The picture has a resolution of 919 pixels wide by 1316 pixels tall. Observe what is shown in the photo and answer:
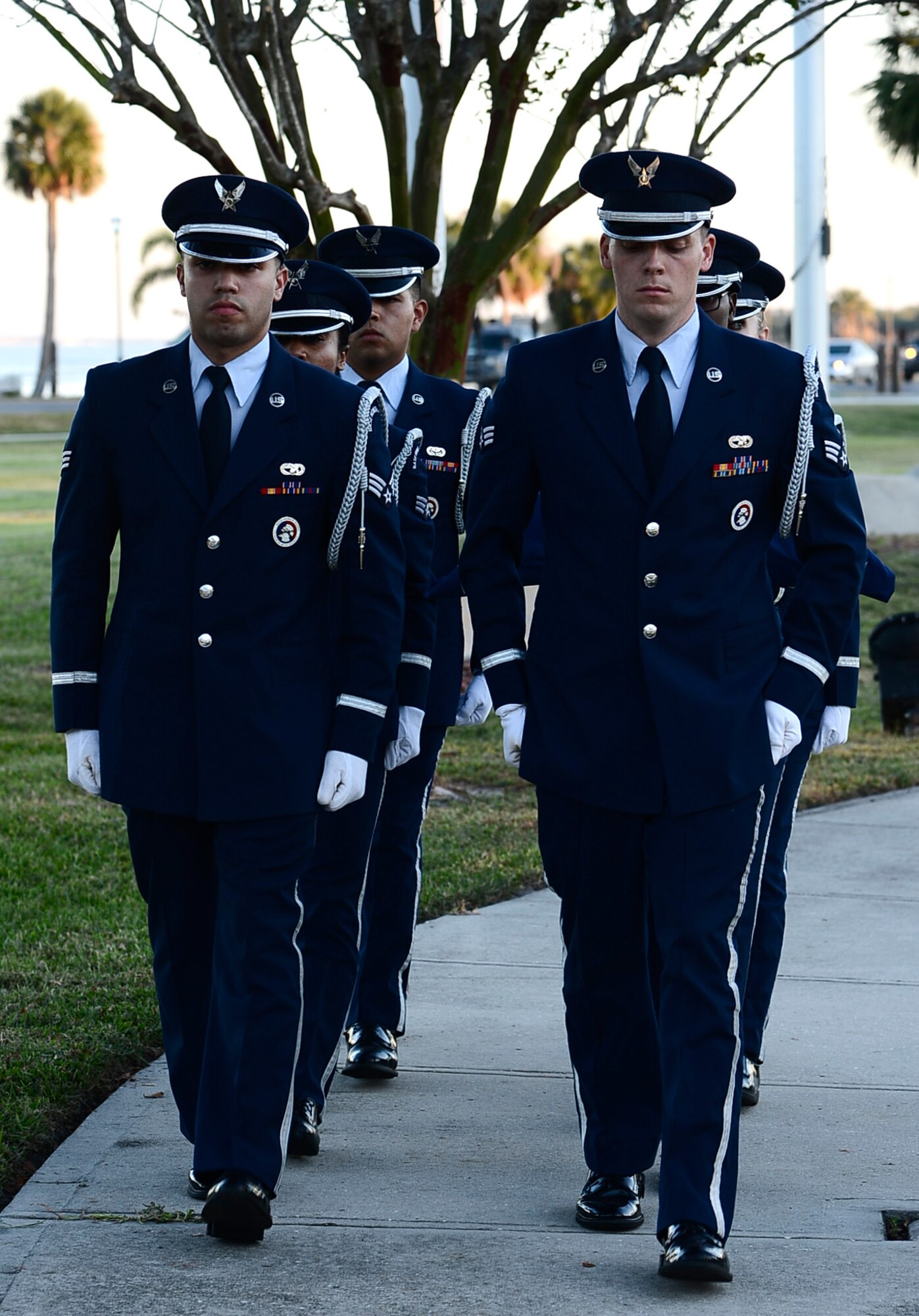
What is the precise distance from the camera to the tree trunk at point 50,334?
60.6m

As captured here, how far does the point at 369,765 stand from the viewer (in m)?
4.32

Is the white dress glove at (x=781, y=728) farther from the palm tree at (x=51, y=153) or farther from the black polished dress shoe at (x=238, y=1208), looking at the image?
the palm tree at (x=51, y=153)

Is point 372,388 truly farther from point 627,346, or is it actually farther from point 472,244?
point 472,244

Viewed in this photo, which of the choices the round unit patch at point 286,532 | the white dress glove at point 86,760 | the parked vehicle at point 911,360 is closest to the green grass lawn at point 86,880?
the white dress glove at point 86,760

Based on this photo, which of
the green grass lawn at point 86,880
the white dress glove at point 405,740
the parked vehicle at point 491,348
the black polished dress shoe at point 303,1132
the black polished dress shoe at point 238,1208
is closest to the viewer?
the black polished dress shoe at point 238,1208

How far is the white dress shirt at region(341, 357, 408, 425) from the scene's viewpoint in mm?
5008

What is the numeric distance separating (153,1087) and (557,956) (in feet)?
5.65

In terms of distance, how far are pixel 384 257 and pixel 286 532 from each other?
4.50 feet

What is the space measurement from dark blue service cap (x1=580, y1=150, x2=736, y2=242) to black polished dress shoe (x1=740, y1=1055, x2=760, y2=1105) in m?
2.08

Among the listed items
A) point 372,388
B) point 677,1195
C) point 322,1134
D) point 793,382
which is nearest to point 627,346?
point 793,382

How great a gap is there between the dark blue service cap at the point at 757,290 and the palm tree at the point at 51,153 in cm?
5562

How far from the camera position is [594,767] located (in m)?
3.84

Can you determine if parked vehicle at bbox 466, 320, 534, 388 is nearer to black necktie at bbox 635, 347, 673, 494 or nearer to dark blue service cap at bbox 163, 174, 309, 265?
dark blue service cap at bbox 163, 174, 309, 265

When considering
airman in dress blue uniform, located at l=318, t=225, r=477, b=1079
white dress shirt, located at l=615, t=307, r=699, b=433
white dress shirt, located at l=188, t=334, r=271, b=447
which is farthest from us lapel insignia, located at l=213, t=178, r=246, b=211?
airman in dress blue uniform, located at l=318, t=225, r=477, b=1079
